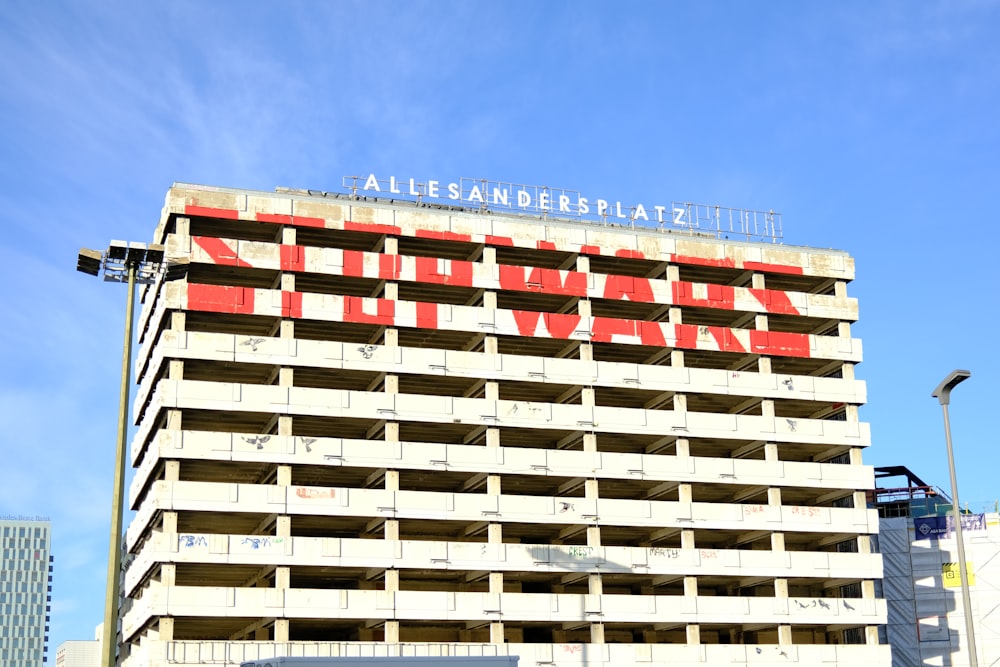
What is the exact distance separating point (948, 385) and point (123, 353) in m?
29.4

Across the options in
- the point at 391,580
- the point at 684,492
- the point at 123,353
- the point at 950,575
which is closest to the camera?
the point at 123,353

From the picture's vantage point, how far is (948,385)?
46969 mm

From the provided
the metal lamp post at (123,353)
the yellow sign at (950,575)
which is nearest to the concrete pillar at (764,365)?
the yellow sign at (950,575)

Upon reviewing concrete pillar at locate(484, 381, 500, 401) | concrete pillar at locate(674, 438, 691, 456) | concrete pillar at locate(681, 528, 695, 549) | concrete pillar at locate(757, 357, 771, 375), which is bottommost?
concrete pillar at locate(681, 528, 695, 549)

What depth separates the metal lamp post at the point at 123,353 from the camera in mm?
41347

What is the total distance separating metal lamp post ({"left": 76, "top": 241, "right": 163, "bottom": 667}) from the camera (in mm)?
41347

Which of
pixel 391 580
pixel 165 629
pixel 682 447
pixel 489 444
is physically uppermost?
pixel 682 447

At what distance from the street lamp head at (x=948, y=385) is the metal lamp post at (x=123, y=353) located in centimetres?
2859

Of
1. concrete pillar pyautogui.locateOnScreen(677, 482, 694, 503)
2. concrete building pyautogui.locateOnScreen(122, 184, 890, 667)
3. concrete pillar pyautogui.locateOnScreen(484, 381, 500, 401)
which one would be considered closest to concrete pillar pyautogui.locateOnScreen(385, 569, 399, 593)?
concrete building pyautogui.locateOnScreen(122, 184, 890, 667)

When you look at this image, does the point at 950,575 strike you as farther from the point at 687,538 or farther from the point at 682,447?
the point at 682,447

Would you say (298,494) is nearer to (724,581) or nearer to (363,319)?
(363,319)

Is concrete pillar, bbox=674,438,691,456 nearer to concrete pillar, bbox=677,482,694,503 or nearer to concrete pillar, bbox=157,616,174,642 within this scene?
concrete pillar, bbox=677,482,694,503

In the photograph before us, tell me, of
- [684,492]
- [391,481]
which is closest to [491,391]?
[391,481]

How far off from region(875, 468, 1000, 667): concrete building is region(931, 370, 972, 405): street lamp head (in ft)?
181
